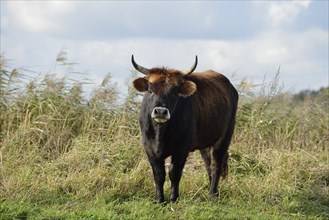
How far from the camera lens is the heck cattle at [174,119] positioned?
8.66 meters

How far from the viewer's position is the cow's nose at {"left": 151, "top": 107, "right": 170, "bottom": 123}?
8156 mm

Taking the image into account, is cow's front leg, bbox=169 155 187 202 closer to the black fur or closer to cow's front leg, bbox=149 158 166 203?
the black fur

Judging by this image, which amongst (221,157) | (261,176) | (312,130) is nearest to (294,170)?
(261,176)

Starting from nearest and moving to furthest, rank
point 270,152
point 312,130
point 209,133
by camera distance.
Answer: point 209,133 < point 270,152 < point 312,130

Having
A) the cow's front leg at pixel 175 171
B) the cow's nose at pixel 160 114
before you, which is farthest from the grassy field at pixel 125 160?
the cow's nose at pixel 160 114

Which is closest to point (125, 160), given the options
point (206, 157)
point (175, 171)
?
point (206, 157)

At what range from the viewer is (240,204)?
916cm

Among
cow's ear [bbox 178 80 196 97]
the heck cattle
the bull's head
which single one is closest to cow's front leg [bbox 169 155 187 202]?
the heck cattle

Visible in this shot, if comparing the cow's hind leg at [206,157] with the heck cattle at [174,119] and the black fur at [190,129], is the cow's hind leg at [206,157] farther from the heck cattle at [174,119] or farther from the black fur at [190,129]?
the heck cattle at [174,119]

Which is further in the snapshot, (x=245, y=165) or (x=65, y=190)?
(x=245, y=165)

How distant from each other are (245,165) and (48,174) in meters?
3.45

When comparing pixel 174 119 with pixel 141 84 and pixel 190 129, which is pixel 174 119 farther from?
pixel 141 84

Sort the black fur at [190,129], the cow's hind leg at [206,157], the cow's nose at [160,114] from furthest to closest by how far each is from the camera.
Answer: the cow's hind leg at [206,157], the black fur at [190,129], the cow's nose at [160,114]

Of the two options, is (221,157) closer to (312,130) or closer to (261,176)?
(261,176)
